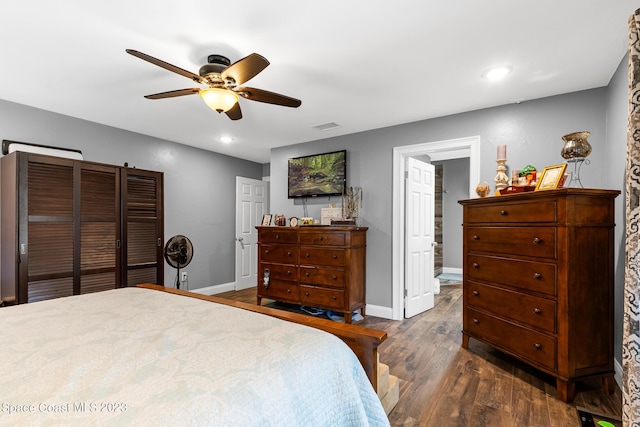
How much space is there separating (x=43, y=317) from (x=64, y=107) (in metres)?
2.64

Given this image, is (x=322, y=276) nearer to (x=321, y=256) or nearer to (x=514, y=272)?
(x=321, y=256)

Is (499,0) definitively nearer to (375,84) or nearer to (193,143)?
(375,84)

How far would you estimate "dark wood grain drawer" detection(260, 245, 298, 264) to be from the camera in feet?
12.0

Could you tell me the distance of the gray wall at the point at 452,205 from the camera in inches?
256

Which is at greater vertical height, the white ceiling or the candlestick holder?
the white ceiling

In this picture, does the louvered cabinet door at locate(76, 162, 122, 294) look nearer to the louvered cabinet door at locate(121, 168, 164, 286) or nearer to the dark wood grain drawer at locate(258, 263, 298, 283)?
the louvered cabinet door at locate(121, 168, 164, 286)

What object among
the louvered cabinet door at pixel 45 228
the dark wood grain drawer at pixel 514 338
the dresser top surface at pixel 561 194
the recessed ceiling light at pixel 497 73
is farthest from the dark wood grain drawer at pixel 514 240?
the louvered cabinet door at pixel 45 228

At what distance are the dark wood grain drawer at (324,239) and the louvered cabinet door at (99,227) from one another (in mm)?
2007

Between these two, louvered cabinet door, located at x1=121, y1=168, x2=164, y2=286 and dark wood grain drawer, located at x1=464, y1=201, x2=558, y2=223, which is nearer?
dark wood grain drawer, located at x1=464, y1=201, x2=558, y2=223

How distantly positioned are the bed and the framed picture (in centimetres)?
178

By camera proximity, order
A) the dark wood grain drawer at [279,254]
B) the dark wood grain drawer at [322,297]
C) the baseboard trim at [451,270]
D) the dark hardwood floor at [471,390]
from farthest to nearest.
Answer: the baseboard trim at [451,270]
the dark wood grain drawer at [279,254]
the dark wood grain drawer at [322,297]
the dark hardwood floor at [471,390]

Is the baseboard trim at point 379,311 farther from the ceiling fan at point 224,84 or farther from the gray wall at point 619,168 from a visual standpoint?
the ceiling fan at point 224,84

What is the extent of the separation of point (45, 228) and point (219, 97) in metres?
2.12

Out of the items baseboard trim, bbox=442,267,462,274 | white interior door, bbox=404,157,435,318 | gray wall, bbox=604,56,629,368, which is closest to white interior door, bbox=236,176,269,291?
white interior door, bbox=404,157,435,318
